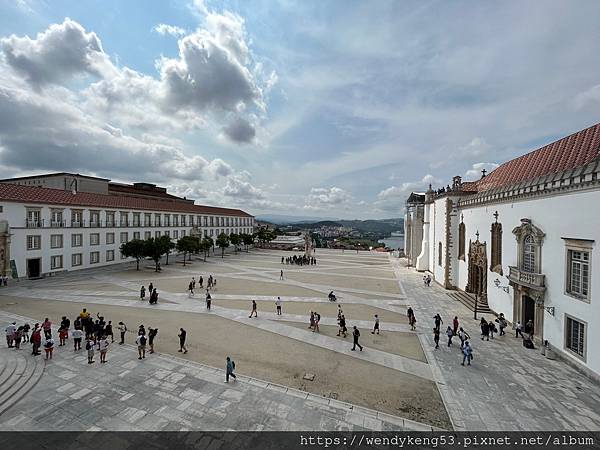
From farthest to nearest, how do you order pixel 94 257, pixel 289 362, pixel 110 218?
pixel 110 218 < pixel 94 257 < pixel 289 362

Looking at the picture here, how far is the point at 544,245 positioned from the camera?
54.8 feet

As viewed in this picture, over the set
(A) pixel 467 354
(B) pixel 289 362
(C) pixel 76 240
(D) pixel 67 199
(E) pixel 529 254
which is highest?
(D) pixel 67 199

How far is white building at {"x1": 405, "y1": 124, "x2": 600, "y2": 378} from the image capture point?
13578 mm

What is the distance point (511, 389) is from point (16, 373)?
20.4 meters

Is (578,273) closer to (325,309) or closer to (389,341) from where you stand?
(389,341)

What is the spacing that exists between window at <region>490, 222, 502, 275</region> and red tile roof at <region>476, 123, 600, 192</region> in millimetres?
3720

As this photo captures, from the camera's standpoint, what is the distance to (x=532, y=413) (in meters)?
10.5

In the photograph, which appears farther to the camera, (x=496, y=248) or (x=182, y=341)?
(x=496, y=248)

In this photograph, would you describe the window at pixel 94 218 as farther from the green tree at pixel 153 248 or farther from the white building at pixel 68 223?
the green tree at pixel 153 248

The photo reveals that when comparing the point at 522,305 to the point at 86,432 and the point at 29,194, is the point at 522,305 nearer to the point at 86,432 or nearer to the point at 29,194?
the point at 86,432

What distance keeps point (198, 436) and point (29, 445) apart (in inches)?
186

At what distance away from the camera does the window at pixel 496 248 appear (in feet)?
72.0

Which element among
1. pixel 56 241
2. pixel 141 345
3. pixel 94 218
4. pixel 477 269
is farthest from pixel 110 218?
pixel 477 269

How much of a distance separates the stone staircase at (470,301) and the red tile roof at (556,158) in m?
10.1
